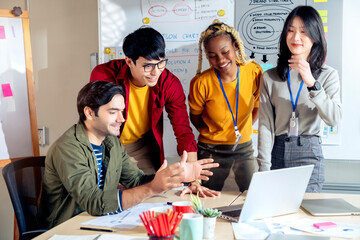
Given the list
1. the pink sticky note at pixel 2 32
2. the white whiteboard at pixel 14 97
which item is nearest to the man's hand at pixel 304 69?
the white whiteboard at pixel 14 97

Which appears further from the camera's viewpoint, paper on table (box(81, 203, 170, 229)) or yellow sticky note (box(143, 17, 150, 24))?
yellow sticky note (box(143, 17, 150, 24))

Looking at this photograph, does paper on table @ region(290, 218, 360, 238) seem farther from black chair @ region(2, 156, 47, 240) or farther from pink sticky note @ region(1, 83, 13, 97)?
pink sticky note @ region(1, 83, 13, 97)

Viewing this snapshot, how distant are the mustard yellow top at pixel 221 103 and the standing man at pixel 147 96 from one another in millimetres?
130

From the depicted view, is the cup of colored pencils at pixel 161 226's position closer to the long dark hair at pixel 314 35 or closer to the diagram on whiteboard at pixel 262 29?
the long dark hair at pixel 314 35

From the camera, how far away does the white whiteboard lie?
2684 millimetres

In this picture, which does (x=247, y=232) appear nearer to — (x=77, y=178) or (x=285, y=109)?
(x=77, y=178)

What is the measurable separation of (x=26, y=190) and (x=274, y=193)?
1111mm

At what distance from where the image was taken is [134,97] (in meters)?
2.31

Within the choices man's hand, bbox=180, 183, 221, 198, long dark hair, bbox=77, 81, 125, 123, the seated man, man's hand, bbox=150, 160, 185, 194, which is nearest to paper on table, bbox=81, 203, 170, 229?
the seated man

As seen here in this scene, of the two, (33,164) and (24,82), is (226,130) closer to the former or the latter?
(33,164)

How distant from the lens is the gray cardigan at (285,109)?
2.04m

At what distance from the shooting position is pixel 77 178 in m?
1.61

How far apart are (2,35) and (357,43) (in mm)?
2430

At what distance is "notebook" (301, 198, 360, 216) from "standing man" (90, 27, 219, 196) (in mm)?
802
